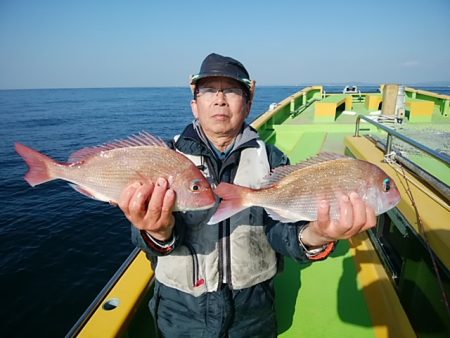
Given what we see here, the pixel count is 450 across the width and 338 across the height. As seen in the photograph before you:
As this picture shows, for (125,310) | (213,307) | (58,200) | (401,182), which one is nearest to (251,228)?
(213,307)

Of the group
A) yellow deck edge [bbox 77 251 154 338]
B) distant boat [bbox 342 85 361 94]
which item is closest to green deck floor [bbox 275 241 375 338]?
yellow deck edge [bbox 77 251 154 338]

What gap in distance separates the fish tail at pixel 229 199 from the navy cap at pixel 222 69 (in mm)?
814

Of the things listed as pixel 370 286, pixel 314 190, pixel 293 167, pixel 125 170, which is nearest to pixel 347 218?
pixel 314 190

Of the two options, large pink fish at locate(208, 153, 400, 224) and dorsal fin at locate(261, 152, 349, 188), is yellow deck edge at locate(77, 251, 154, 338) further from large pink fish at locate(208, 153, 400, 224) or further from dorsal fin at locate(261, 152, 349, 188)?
dorsal fin at locate(261, 152, 349, 188)

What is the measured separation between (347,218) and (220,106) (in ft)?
3.83

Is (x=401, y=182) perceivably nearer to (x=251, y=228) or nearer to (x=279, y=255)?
(x=279, y=255)

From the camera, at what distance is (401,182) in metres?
3.21

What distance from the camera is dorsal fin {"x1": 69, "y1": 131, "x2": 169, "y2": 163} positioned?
209 cm

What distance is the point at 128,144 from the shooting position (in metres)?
2.15

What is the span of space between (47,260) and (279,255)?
8.10 m

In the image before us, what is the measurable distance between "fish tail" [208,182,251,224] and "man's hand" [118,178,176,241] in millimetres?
303

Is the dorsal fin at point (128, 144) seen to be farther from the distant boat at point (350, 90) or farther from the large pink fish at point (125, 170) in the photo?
the distant boat at point (350, 90)

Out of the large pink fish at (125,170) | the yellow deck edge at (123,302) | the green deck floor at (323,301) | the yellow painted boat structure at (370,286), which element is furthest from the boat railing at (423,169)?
the yellow deck edge at (123,302)

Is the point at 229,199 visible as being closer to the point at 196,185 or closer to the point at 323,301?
the point at 196,185
